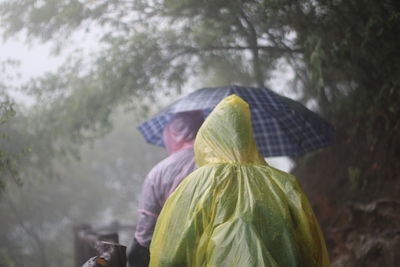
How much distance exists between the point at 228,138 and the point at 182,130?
1.52m

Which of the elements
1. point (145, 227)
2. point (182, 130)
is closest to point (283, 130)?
point (182, 130)

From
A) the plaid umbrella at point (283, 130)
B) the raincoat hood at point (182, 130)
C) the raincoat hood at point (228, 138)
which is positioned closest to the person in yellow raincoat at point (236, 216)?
the raincoat hood at point (228, 138)

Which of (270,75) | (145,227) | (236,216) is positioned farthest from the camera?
(270,75)

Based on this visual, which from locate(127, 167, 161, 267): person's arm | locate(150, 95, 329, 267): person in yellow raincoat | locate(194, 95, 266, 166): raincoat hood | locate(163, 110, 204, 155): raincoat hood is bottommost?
locate(127, 167, 161, 267): person's arm

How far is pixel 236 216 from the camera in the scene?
6.03 ft

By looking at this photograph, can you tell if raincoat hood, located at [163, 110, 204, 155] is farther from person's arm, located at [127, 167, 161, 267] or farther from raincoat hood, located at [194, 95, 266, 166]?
raincoat hood, located at [194, 95, 266, 166]

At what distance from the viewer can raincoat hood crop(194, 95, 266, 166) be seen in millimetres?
2092

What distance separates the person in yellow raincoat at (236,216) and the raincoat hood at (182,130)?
1.36 m

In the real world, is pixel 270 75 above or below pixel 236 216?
below

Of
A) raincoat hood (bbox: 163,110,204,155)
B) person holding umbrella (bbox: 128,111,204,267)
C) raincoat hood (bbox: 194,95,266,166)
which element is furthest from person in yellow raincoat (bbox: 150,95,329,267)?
raincoat hood (bbox: 163,110,204,155)

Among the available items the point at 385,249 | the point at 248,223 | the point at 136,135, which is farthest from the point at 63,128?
the point at 136,135

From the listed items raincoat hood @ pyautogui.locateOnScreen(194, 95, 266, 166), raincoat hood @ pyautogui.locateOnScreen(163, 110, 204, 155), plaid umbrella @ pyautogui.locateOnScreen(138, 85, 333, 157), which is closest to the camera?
→ raincoat hood @ pyautogui.locateOnScreen(194, 95, 266, 166)

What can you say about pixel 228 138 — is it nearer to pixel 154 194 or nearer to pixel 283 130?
pixel 154 194

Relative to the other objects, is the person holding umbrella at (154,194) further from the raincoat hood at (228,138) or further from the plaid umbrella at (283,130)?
the plaid umbrella at (283,130)
